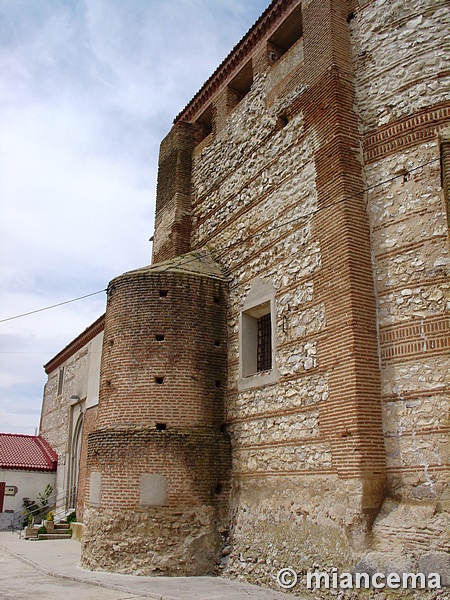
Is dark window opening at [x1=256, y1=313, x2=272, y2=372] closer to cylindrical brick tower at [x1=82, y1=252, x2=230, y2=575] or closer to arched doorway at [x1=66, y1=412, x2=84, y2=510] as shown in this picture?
cylindrical brick tower at [x1=82, y1=252, x2=230, y2=575]

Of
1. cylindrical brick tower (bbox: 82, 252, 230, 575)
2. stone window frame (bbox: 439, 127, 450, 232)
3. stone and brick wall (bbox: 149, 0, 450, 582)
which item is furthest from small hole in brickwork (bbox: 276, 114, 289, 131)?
stone window frame (bbox: 439, 127, 450, 232)

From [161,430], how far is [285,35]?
870 centimetres

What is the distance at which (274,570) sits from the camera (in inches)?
345

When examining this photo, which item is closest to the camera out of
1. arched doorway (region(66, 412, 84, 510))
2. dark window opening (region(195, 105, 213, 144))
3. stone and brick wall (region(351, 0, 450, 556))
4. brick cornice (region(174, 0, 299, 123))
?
stone and brick wall (region(351, 0, 450, 556))

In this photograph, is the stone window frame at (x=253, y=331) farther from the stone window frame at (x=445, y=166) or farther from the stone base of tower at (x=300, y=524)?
the stone window frame at (x=445, y=166)

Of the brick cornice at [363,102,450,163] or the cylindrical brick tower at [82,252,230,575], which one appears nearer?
the brick cornice at [363,102,450,163]

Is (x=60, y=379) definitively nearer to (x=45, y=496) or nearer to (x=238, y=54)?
(x=45, y=496)

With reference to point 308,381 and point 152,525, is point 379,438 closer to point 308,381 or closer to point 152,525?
point 308,381

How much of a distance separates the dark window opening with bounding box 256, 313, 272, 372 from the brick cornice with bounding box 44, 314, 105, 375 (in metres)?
8.96

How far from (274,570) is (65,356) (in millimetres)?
16850

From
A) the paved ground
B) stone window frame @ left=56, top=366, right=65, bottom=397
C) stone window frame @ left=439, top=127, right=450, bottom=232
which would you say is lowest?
the paved ground

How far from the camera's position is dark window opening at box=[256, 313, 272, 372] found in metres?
10.7

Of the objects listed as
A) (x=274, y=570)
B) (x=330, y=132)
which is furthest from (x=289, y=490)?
(x=330, y=132)

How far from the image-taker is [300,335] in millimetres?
9312
